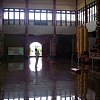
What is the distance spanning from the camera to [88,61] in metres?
33.2

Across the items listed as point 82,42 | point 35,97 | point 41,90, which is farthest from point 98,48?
point 35,97

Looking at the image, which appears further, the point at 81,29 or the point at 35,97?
the point at 81,29

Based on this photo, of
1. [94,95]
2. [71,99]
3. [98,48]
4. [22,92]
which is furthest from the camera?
[98,48]

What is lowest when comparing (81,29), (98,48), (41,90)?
(41,90)

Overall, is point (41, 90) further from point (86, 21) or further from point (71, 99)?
point (86, 21)

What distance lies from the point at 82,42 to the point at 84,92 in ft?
61.2

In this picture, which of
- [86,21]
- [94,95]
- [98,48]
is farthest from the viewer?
[86,21]

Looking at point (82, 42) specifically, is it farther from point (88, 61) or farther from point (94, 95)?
point (94, 95)

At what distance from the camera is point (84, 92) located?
13.3 meters

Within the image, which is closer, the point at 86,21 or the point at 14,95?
the point at 14,95

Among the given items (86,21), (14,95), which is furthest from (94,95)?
(86,21)

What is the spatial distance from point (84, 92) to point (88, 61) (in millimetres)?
20131

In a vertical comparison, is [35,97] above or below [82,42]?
below

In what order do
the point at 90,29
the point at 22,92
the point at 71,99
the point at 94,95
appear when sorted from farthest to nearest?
1. the point at 90,29
2. the point at 22,92
3. the point at 94,95
4. the point at 71,99
